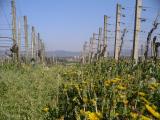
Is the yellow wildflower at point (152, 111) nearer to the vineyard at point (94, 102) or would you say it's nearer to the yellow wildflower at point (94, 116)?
the vineyard at point (94, 102)

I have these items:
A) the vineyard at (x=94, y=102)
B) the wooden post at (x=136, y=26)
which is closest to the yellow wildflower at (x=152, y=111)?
the vineyard at (x=94, y=102)

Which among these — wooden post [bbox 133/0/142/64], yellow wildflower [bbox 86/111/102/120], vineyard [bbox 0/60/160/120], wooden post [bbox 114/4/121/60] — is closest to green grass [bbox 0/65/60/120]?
vineyard [bbox 0/60/160/120]

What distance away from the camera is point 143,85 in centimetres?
669

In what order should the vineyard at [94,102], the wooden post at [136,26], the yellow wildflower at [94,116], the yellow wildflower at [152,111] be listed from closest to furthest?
1. the yellow wildflower at [152,111]
2. the yellow wildflower at [94,116]
3. the vineyard at [94,102]
4. the wooden post at [136,26]

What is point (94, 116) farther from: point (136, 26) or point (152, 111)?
point (136, 26)

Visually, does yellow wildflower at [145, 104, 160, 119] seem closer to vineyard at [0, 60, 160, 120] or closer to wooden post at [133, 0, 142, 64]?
vineyard at [0, 60, 160, 120]

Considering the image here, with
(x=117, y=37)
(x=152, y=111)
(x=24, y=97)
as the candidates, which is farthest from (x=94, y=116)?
(x=117, y=37)

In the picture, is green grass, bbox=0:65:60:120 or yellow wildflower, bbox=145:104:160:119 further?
green grass, bbox=0:65:60:120

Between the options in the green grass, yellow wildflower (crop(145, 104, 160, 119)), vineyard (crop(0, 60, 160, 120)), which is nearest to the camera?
yellow wildflower (crop(145, 104, 160, 119))

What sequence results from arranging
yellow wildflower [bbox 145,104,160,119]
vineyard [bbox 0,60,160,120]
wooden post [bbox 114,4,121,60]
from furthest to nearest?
wooden post [bbox 114,4,121,60] → vineyard [bbox 0,60,160,120] → yellow wildflower [bbox 145,104,160,119]

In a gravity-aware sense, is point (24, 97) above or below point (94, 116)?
below

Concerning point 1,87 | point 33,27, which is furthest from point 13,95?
point 33,27

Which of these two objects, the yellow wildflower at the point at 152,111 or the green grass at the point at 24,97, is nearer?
the yellow wildflower at the point at 152,111

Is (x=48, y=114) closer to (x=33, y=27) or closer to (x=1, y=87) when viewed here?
(x=1, y=87)
